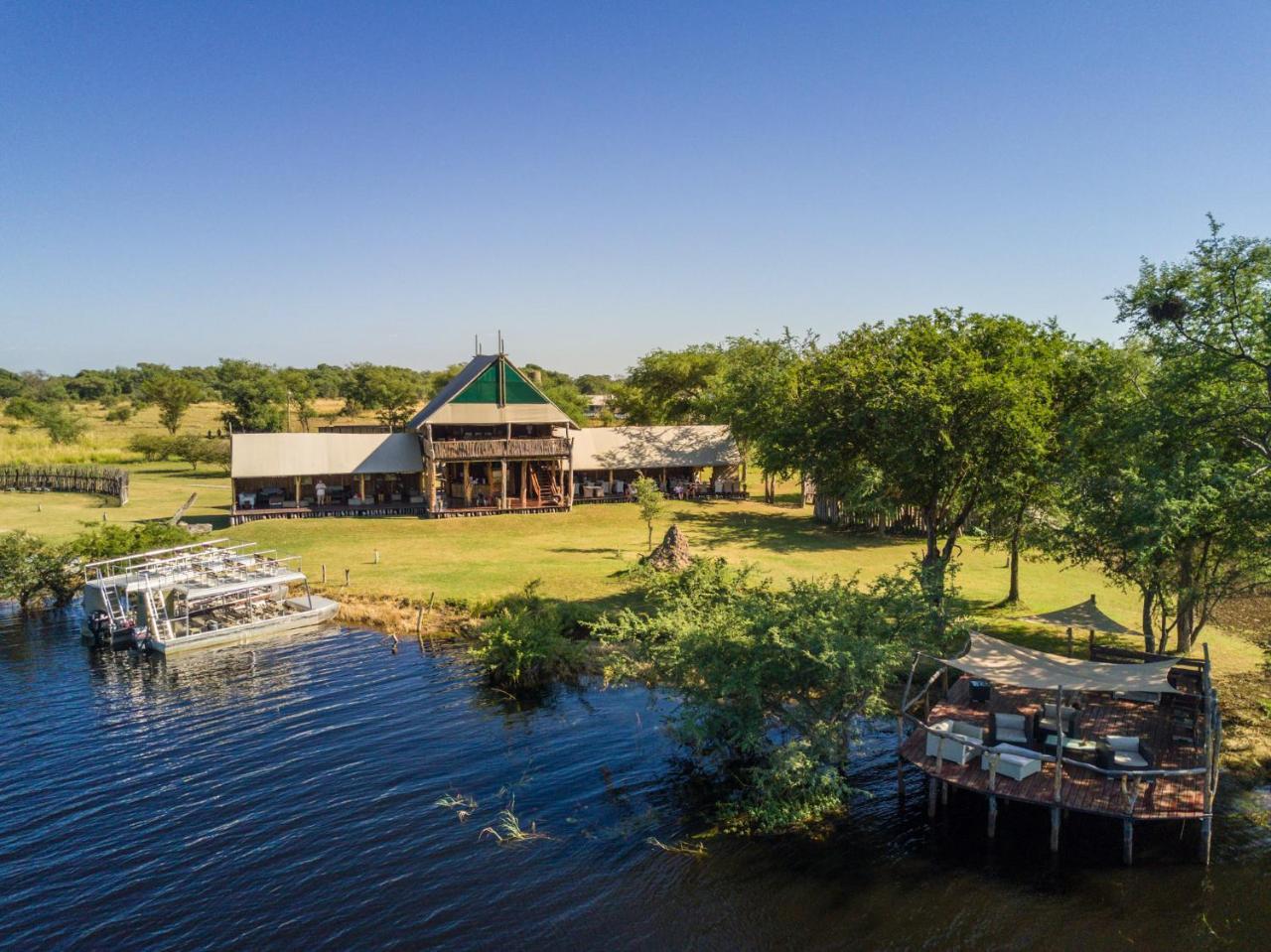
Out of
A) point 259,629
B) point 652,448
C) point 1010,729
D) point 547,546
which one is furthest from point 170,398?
point 1010,729

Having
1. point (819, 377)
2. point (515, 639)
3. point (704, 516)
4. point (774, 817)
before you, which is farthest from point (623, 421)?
point (774, 817)

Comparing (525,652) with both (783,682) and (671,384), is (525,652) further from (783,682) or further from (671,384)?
(671,384)

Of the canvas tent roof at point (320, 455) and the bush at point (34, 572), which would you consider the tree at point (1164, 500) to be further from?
the canvas tent roof at point (320, 455)

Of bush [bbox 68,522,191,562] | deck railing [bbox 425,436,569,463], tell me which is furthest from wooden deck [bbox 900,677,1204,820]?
deck railing [bbox 425,436,569,463]

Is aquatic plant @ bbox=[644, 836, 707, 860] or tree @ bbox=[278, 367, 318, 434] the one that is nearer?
aquatic plant @ bbox=[644, 836, 707, 860]

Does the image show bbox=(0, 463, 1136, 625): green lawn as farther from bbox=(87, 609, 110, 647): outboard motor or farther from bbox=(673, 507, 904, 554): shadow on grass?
bbox=(87, 609, 110, 647): outboard motor

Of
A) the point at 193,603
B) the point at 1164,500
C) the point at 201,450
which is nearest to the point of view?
the point at 1164,500

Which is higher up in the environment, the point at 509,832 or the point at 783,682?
the point at 783,682
